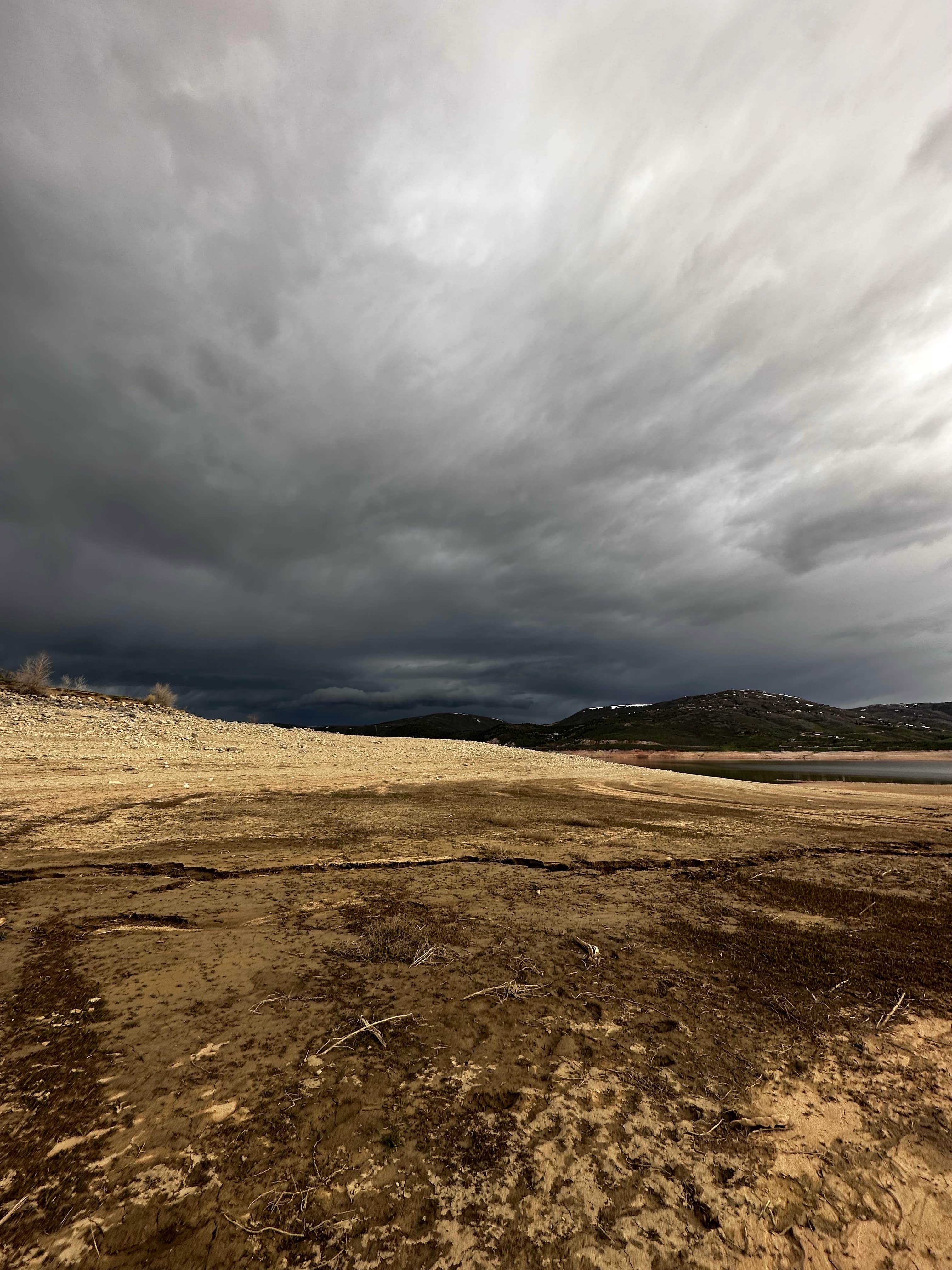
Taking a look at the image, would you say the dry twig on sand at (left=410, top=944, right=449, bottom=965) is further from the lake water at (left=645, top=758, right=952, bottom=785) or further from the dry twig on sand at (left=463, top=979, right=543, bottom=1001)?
the lake water at (left=645, top=758, right=952, bottom=785)

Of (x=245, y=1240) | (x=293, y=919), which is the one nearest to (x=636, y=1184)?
(x=245, y=1240)

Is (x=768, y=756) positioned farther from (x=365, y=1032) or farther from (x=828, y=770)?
(x=365, y=1032)

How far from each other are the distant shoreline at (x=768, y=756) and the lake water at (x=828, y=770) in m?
0.83

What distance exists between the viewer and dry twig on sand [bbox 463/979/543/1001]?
3629 millimetres

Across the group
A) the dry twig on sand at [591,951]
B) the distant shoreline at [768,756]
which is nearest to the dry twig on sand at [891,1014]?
the dry twig on sand at [591,951]

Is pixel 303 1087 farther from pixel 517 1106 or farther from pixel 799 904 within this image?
pixel 799 904

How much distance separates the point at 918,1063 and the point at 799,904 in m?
3.01

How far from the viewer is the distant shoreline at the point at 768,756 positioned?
8688 centimetres

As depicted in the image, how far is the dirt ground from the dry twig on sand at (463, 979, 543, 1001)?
3 centimetres

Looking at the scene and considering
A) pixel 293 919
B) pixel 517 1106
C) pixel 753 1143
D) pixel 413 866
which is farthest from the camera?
pixel 413 866

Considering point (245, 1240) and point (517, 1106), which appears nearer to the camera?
point (245, 1240)

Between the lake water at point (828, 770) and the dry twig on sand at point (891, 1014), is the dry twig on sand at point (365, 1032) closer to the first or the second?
the dry twig on sand at point (891, 1014)

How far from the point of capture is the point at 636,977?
3.99m

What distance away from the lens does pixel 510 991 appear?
12.1ft
